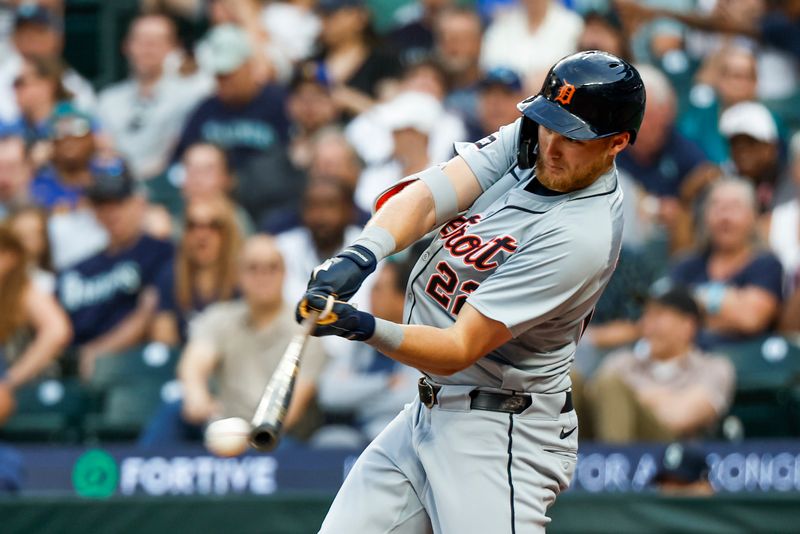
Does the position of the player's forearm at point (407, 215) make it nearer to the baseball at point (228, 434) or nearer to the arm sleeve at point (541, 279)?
the arm sleeve at point (541, 279)

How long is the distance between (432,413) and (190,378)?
11.5ft

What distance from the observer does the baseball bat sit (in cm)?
291

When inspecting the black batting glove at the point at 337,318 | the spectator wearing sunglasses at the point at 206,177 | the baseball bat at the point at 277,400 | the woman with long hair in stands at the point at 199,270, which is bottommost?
the woman with long hair in stands at the point at 199,270

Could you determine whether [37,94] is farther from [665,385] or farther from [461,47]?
[665,385]

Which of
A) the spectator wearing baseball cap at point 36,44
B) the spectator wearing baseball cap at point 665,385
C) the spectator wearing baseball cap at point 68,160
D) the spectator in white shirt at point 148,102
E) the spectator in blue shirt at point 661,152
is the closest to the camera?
the spectator wearing baseball cap at point 665,385

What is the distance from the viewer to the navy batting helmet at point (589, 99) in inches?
129

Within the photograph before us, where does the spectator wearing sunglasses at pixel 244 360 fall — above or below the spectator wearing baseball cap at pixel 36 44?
below

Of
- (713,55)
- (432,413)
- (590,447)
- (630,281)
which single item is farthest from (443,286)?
(713,55)

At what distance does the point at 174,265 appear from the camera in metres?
7.55

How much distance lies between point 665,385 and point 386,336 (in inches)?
142

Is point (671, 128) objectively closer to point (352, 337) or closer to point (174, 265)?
point (174, 265)

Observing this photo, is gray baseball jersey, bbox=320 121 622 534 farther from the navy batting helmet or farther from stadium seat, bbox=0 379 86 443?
stadium seat, bbox=0 379 86 443

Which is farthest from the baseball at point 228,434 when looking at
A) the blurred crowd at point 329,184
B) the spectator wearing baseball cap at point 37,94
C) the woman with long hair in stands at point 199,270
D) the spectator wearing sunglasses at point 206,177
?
the spectator wearing baseball cap at point 37,94

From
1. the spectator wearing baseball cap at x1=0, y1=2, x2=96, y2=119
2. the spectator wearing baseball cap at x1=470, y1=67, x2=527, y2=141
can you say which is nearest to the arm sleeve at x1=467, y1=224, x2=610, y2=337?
the spectator wearing baseball cap at x1=470, y1=67, x2=527, y2=141
